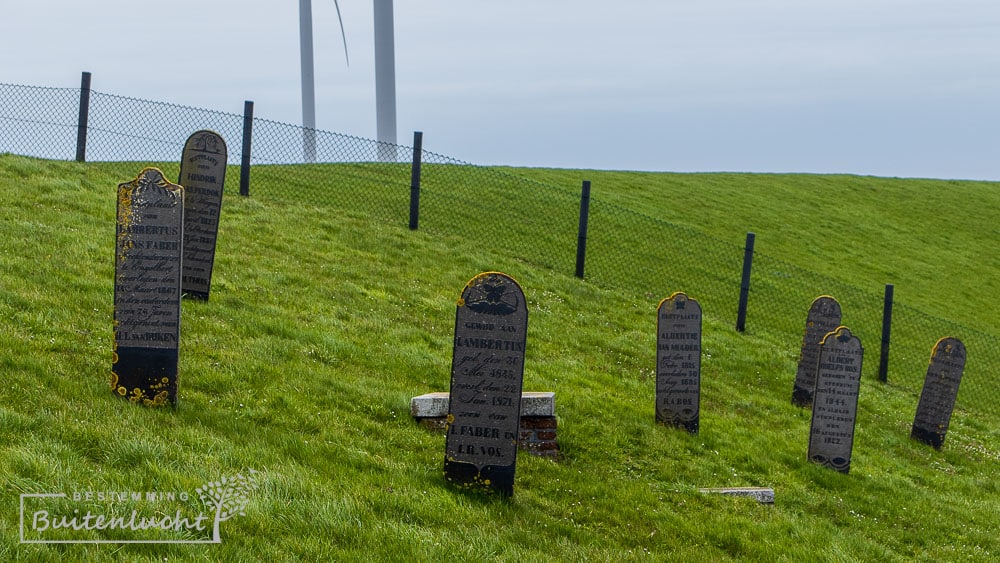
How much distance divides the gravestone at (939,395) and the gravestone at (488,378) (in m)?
9.05

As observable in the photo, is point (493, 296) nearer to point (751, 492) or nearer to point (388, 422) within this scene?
Answer: point (388, 422)

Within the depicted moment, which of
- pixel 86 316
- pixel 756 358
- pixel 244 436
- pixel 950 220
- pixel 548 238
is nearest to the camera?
pixel 244 436

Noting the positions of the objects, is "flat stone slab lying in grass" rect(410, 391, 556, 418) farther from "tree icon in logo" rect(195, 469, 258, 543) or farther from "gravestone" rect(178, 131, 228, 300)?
"gravestone" rect(178, 131, 228, 300)

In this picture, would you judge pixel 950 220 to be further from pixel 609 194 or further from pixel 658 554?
pixel 658 554

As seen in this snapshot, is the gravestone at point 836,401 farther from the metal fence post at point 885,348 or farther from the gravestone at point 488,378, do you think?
the metal fence post at point 885,348

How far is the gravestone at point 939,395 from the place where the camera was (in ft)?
45.3

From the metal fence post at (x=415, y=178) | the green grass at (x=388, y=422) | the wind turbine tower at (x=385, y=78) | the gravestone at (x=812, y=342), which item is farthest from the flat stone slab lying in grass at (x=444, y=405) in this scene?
the wind turbine tower at (x=385, y=78)

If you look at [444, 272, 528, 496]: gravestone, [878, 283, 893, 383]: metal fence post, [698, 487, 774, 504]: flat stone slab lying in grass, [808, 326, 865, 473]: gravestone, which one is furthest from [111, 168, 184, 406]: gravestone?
[878, 283, 893, 383]: metal fence post

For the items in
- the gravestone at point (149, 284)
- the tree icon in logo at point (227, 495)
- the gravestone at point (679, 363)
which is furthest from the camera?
the gravestone at point (679, 363)

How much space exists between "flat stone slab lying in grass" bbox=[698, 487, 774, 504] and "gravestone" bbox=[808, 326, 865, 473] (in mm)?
2372

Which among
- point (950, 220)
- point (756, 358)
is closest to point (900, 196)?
point (950, 220)

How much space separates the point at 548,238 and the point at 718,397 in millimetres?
10167

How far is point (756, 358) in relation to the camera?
52.9 feet

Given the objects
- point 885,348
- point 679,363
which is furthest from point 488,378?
point 885,348
